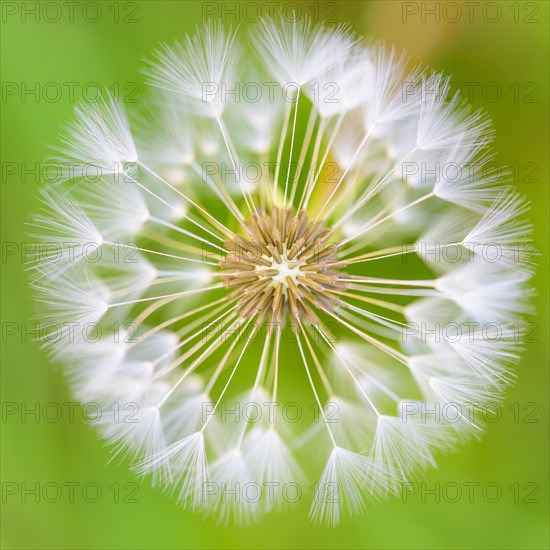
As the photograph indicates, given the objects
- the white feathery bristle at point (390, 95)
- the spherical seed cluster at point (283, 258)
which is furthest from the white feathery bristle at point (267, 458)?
the white feathery bristle at point (390, 95)

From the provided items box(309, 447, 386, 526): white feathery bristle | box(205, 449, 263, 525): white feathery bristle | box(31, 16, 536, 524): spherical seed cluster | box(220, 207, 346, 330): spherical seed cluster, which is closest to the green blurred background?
box(205, 449, 263, 525): white feathery bristle

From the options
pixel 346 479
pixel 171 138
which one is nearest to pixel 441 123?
pixel 171 138

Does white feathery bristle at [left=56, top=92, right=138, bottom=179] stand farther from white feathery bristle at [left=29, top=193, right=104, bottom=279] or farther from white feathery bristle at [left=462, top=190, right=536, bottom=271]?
white feathery bristle at [left=462, top=190, right=536, bottom=271]

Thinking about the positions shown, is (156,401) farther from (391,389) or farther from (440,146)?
(440,146)

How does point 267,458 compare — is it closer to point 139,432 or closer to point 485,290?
point 139,432

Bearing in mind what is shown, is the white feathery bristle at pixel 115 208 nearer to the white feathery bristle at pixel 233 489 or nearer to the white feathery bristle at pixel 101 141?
the white feathery bristle at pixel 101 141

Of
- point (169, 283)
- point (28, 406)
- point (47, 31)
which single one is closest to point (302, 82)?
point (169, 283)
